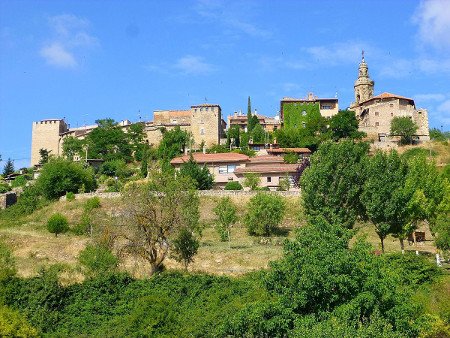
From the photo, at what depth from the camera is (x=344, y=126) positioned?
71.2 meters

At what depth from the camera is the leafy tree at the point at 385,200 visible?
3412 cm

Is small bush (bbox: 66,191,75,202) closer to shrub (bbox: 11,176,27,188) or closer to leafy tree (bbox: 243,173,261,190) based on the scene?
leafy tree (bbox: 243,173,261,190)

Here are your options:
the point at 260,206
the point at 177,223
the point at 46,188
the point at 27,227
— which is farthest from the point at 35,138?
the point at 177,223

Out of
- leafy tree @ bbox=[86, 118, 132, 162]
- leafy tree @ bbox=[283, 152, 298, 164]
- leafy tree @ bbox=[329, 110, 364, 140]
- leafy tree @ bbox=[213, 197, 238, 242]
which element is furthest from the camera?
leafy tree @ bbox=[86, 118, 132, 162]

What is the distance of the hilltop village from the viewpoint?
64875mm

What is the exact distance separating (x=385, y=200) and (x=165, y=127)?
55.8 metres

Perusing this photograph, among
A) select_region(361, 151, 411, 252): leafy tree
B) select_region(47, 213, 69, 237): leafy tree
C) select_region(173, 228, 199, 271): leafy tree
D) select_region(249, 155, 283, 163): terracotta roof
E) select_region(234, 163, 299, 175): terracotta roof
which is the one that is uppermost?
select_region(249, 155, 283, 163): terracotta roof

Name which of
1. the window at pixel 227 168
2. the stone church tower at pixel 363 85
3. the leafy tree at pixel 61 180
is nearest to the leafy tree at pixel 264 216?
the window at pixel 227 168

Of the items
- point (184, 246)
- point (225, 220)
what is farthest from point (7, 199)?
point (184, 246)

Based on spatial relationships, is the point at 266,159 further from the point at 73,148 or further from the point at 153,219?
the point at 153,219

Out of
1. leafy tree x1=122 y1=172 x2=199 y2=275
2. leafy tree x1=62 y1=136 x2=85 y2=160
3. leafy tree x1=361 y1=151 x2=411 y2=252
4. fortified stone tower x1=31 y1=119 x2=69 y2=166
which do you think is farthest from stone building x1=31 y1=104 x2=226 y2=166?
A: leafy tree x1=122 y1=172 x2=199 y2=275

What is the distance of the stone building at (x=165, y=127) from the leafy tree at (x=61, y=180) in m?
22.6

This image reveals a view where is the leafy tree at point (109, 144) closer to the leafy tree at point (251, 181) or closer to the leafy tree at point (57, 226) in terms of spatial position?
the leafy tree at point (251, 181)

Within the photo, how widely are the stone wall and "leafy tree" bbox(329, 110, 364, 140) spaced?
36.8 m
